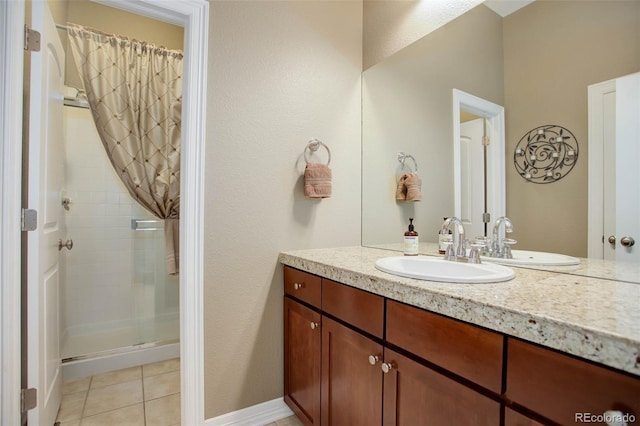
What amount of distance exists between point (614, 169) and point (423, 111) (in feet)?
2.94

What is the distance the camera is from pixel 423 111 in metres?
1.67

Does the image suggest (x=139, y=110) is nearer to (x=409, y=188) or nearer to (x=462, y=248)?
(x=409, y=188)

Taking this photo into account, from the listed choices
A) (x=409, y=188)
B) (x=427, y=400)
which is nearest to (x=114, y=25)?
(x=409, y=188)

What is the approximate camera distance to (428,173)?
1.63 m

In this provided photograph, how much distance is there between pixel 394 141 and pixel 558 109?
32.7 inches

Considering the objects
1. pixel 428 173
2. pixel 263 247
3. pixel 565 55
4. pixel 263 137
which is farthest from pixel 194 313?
pixel 565 55

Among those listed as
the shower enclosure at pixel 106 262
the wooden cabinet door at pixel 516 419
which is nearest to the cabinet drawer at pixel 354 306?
the wooden cabinet door at pixel 516 419

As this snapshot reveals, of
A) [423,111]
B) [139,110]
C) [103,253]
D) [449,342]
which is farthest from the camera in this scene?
[103,253]

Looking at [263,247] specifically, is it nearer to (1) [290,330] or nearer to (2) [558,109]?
(1) [290,330]

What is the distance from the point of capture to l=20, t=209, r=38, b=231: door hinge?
1.20 metres

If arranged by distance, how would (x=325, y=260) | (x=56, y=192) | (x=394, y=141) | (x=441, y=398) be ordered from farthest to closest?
(x=394, y=141)
(x=56, y=192)
(x=325, y=260)
(x=441, y=398)

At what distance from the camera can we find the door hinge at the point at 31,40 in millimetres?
1227

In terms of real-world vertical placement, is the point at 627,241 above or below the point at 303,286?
above

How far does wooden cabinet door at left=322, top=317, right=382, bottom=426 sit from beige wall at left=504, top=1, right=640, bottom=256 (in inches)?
29.3
